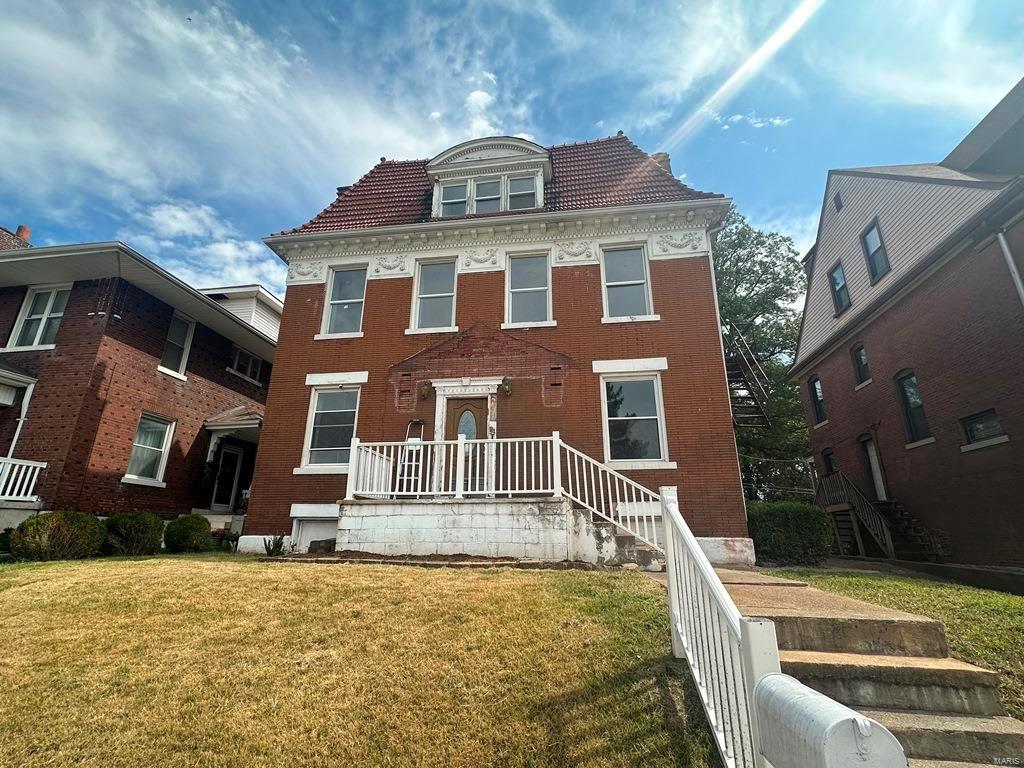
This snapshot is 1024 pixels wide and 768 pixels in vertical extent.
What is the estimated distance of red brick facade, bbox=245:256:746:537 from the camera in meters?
9.90

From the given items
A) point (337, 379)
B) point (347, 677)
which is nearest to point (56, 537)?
point (337, 379)

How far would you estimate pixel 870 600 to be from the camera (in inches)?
227

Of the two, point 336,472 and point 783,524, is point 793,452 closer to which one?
point 783,524

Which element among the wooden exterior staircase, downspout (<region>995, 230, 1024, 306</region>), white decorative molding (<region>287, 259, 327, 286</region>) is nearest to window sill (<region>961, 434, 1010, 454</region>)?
downspout (<region>995, 230, 1024, 306</region>)

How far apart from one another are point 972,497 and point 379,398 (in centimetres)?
1341

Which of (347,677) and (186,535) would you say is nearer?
(347,677)

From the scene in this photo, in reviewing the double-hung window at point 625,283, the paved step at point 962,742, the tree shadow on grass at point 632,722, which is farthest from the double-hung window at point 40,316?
the paved step at point 962,742

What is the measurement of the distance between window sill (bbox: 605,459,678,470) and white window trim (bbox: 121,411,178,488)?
1149 cm

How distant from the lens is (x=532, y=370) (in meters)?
10.9

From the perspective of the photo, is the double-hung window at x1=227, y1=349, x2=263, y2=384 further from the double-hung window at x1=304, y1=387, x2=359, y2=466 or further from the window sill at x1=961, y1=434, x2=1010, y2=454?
the window sill at x1=961, y1=434, x2=1010, y2=454

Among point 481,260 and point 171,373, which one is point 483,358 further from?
point 171,373

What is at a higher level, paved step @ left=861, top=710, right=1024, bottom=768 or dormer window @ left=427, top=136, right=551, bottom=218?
dormer window @ left=427, top=136, right=551, bottom=218

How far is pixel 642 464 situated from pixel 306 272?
937 cm

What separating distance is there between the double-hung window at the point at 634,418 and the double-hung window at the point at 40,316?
1387 centimetres
